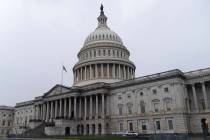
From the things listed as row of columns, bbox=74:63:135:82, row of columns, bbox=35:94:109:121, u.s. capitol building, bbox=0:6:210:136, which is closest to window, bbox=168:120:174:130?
u.s. capitol building, bbox=0:6:210:136

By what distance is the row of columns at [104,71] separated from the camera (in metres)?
87.8

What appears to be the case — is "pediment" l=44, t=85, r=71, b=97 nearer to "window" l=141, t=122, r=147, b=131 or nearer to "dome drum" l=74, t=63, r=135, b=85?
"dome drum" l=74, t=63, r=135, b=85

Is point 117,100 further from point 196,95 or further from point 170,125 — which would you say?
point 196,95

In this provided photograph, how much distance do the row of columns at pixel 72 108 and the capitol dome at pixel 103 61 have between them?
33.0 feet

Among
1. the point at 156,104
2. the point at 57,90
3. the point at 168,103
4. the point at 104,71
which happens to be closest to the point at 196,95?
the point at 168,103

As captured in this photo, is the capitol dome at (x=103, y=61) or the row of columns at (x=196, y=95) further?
the capitol dome at (x=103, y=61)

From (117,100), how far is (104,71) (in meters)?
18.9

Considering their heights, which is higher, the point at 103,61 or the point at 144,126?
the point at 103,61

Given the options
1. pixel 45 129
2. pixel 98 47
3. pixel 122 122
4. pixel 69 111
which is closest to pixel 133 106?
pixel 122 122

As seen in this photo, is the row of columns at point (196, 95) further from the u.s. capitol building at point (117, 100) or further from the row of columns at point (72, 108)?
the row of columns at point (72, 108)

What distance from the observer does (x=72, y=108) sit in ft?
270

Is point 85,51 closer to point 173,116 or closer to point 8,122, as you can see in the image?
point 173,116

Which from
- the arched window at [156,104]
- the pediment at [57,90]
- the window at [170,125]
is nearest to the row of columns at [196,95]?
the window at [170,125]

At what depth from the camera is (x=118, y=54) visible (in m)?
95.0
